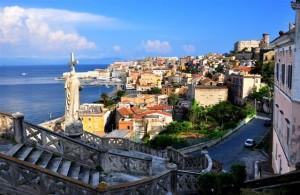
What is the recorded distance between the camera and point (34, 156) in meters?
9.90

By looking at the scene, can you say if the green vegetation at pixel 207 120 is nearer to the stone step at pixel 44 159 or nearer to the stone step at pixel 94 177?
the stone step at pixel 94 177

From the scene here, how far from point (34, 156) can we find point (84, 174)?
1.38m

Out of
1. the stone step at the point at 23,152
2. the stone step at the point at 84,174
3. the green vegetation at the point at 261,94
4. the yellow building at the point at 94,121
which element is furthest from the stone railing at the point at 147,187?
the green vegetation at the point at 261,94

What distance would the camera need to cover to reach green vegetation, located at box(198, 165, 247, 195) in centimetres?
991

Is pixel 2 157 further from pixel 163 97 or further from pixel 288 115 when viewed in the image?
pixel 163 97

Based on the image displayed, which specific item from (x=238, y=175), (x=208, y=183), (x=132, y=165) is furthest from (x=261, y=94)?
(x=208, y=183)

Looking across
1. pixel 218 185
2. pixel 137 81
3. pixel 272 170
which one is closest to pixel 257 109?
pixel 272 170

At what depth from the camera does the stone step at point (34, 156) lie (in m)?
9.54

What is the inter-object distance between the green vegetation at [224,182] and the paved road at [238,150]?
14.0m

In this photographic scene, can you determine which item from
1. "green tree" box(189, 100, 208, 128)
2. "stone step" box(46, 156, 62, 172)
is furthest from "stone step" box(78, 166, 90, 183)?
"green tree" box(189, 100, 208, 128)

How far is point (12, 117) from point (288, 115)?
10893 mm

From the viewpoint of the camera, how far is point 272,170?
22.5 m

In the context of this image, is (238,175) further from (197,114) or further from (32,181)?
(197,114)

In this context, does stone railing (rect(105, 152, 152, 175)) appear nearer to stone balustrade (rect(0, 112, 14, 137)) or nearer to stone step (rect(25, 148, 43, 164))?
stone step (rect(25, 148, 43, 164))
